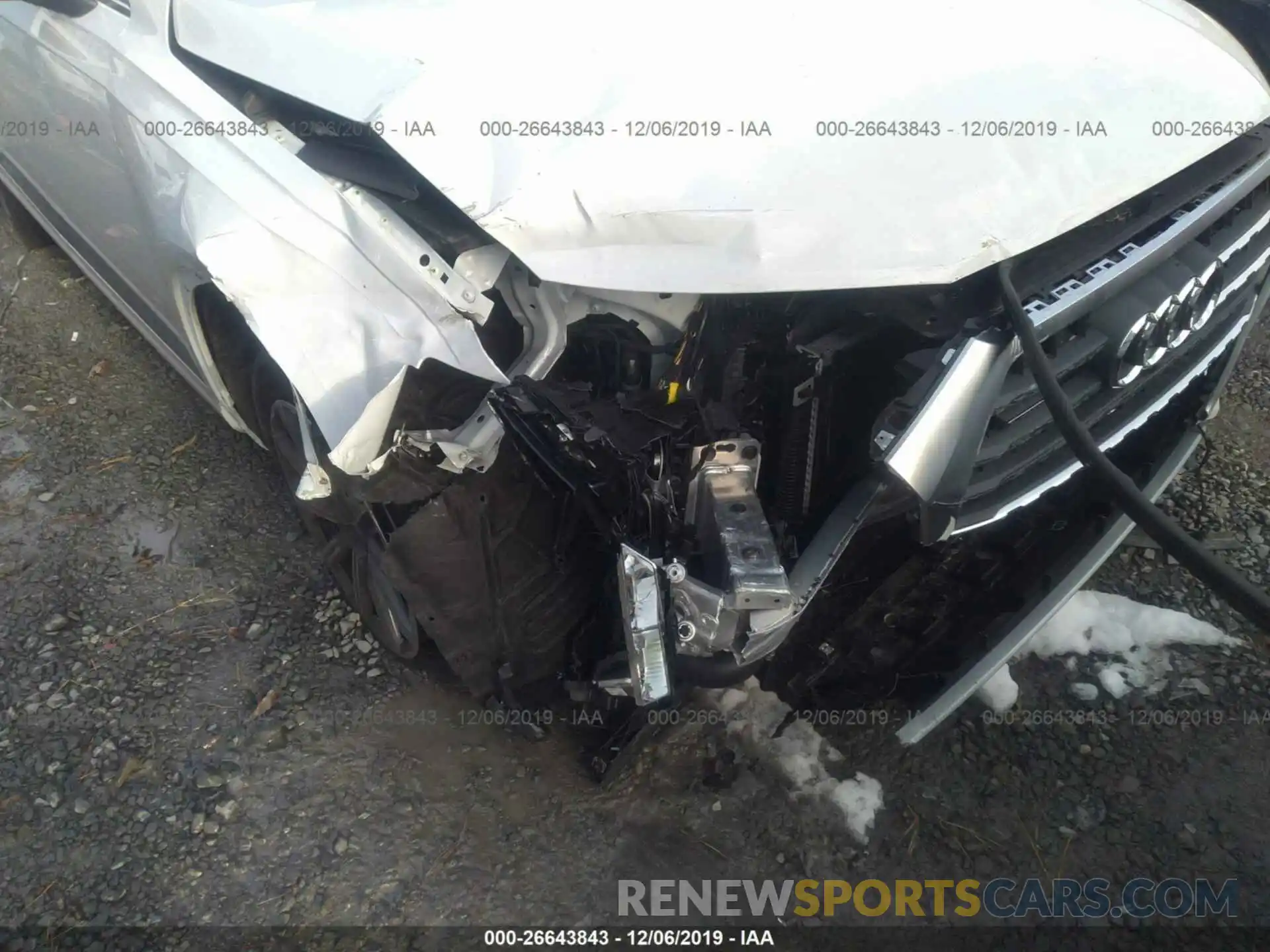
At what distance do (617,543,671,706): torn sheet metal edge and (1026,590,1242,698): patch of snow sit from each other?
54.9 inches

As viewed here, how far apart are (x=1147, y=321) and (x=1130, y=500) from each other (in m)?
0.57

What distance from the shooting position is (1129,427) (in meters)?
1.83

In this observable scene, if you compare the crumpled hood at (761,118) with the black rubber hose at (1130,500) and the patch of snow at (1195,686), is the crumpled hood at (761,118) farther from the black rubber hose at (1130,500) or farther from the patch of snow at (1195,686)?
the patch of snow at (1195,686)

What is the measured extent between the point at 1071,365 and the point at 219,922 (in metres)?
2.13

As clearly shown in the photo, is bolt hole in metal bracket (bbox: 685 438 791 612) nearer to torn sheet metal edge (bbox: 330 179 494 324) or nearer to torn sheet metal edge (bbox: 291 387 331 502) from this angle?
torn sheet metal edge (bbox: 330 179 494 324)

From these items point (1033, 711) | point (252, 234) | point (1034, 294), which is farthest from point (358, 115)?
point (1033, 711)

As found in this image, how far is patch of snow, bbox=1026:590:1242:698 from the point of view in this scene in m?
2.45

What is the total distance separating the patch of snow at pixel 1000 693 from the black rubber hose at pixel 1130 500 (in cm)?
111

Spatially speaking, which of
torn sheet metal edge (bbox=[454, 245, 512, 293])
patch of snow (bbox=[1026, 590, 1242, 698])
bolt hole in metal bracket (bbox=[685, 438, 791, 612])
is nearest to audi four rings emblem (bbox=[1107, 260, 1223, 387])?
bolt hole in metal bracket (bbox=[685, 438, 791, 612])

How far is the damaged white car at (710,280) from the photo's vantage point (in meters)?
1.57

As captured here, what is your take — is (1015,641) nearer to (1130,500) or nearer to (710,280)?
(1130,500)

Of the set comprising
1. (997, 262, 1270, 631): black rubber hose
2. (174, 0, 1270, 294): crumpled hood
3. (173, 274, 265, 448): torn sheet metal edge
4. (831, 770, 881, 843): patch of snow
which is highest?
(174, 0, 1270, 294): crumpled hood

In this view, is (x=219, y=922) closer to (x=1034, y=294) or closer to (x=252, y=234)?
(x=252, y=234)

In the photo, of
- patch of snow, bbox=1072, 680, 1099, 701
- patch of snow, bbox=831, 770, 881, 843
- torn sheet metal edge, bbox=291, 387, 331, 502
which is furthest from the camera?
patch of snow, bbox=1072, 680, 1099, 701
